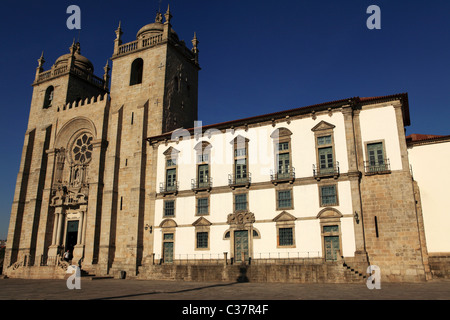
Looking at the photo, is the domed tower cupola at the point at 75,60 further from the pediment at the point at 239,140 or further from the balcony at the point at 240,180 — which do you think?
the balcony at the point at 240,180

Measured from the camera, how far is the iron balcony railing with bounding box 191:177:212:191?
29073 mm

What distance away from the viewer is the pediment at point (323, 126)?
84.9 feet

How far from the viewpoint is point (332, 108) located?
2603cm

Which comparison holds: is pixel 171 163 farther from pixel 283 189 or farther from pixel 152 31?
pixel 152 31

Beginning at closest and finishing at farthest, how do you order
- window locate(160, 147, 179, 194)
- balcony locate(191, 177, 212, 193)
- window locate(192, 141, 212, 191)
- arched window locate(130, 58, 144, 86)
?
1. balcony locate(191, 177, 212, 193)
2. window locate(192, 141, 212, 191)
3. window locate(160, 147, 179, 194)
4. arched window locate(130, 58, 144, 86)

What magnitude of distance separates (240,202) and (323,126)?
8.22m

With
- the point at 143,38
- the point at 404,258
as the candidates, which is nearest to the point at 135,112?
the point at 143,38

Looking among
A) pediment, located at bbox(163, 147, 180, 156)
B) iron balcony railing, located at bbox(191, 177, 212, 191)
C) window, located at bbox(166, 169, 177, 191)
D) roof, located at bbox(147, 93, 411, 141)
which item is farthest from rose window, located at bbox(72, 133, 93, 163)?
iron balcony railing, located at bbox(191, 177, 212, 191)

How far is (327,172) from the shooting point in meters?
25.2

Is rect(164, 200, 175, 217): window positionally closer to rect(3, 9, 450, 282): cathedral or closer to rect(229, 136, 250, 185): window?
rect(3, 9, 450, 282): cathedral

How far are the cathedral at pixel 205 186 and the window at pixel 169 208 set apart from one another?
9cm

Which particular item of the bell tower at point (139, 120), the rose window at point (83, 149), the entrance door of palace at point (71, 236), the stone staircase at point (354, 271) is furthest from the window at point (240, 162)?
the entrance door of palace at point (71, 236)

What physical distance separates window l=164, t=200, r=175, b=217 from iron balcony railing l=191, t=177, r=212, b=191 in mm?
2382
